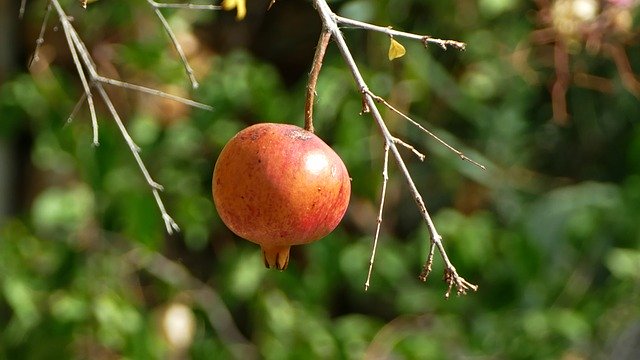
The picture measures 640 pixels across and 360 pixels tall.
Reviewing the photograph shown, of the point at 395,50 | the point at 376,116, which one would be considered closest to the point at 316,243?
the point at 395,50

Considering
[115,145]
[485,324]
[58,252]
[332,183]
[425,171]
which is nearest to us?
[332,183]

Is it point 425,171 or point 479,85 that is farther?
point 425,171

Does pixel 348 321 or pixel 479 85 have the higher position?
pixel 479 85

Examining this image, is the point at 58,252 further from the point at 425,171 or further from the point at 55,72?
the point at 425,171

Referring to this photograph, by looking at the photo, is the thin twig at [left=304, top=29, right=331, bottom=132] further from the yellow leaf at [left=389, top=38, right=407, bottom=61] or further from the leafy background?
the leafy background

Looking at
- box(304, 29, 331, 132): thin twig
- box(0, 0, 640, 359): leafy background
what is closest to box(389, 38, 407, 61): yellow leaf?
box(304, 29, 331, 132): thin twig

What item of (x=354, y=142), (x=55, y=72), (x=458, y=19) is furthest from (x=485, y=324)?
(x=55, y=72)

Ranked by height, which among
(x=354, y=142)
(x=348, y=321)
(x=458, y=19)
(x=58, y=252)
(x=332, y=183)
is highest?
(x=458, y=19)
